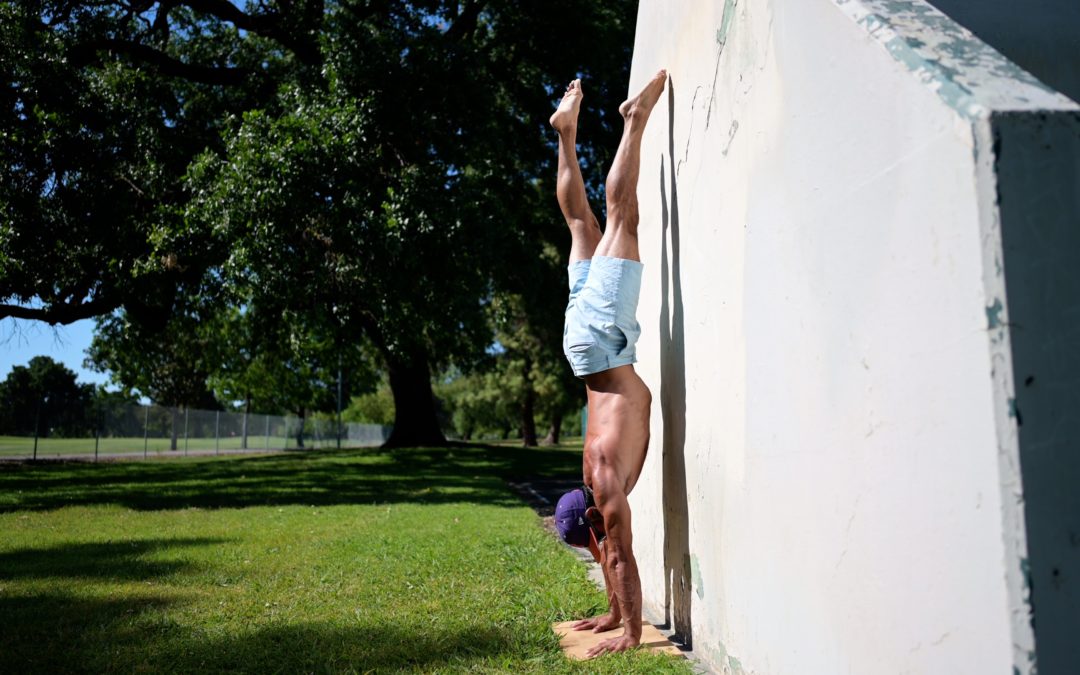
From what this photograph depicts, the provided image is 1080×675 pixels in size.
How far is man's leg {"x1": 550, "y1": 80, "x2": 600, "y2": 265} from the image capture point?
174 inches

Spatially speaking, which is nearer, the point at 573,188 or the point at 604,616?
the point at 604,616

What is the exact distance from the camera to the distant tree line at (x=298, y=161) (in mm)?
11125

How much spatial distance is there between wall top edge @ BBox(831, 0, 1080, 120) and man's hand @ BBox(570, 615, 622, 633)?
3279mm

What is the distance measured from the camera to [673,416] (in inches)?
164

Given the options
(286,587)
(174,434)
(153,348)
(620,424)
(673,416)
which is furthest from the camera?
(174,434)

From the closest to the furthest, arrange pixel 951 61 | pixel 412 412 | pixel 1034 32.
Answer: pixel 951 61
pixel 1034 32
pixel 412 412

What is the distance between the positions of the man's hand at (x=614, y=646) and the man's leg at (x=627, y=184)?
1924mm

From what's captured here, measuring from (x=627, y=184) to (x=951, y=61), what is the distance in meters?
2.45

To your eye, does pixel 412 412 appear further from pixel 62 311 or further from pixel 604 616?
pixel 604 616

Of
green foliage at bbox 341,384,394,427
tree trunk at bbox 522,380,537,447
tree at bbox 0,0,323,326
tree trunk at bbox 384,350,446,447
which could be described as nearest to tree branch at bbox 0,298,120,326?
tree at bbox 0,0,323,326

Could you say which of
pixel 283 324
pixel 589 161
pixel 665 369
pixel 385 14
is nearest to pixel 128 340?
pixel 283 324

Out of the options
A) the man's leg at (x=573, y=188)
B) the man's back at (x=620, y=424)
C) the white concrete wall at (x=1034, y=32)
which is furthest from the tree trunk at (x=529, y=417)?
the white concrete wall at (x=1034, y=32)

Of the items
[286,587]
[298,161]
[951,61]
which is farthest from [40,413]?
[951,61]

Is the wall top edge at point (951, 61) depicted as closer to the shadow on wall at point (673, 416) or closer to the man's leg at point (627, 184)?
the man's leg at point (627, 184)
